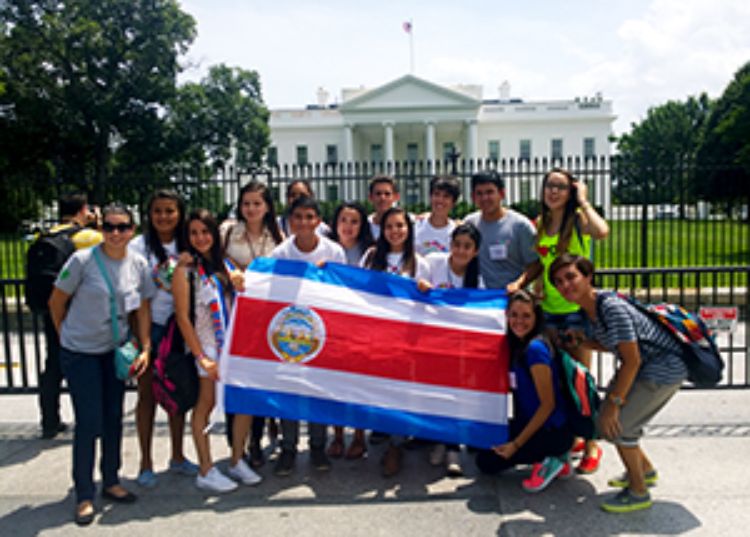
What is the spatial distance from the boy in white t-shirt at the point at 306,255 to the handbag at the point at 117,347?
3.72 feet

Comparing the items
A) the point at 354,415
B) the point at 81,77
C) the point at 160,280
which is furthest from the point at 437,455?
the point at 81,77

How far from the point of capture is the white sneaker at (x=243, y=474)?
411cm

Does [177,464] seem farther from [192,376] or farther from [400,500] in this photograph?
[400,500]

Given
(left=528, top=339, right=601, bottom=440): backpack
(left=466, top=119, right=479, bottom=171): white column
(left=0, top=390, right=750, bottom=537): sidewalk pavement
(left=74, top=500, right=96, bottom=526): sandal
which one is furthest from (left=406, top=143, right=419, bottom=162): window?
(left=74, top=500, right=96, bottom=526): sandal

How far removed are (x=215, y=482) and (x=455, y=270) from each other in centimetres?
217

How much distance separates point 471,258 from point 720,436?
2.50 m

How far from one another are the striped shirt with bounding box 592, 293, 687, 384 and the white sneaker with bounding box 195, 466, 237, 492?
101 inches

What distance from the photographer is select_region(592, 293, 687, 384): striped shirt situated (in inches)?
138

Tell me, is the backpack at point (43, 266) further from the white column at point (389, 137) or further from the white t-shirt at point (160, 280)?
the white column at point (389, 137)

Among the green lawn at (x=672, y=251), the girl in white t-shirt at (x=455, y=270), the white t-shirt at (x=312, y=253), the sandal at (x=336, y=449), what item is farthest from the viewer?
the green lawn at (x=672, y=251)

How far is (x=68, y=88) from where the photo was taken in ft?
105

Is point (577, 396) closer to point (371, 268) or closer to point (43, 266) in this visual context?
point (371, 268)

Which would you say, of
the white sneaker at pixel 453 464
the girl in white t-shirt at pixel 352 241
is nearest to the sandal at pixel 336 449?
the girl in white t-shirt at pixel 352 241

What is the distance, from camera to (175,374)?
3893 millimetres
